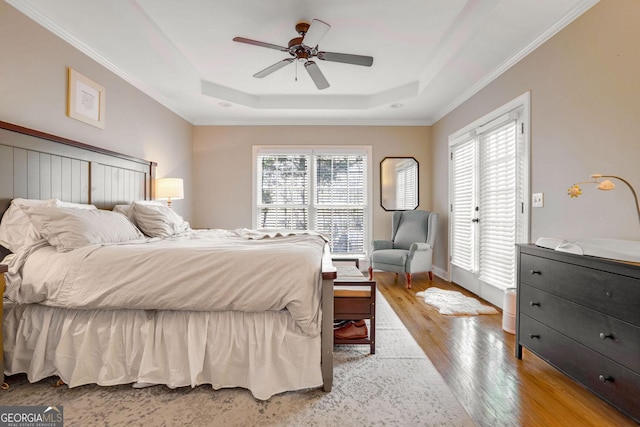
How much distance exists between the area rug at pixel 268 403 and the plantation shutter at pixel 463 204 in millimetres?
2366

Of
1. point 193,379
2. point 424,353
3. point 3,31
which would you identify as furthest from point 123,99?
point 424,353

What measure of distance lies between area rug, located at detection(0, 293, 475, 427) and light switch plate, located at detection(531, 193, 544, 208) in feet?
5.65

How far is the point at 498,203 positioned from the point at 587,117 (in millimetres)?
1251

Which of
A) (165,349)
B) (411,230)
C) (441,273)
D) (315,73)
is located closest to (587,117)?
(315,73)

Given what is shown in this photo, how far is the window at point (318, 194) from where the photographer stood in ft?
17.0

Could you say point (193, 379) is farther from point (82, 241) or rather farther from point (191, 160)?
point (191, 160)

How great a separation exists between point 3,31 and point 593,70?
13.3 ft

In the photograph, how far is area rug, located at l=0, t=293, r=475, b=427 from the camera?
153 centimetres

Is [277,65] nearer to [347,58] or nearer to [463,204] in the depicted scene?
[347,58]

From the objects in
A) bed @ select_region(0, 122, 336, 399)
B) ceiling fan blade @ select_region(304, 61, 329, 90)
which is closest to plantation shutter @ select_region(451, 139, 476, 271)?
ceiling fan blade @ select_region(304, 61, 329, 90)

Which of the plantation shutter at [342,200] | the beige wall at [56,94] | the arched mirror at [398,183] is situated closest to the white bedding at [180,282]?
the beige wall at [56,94]

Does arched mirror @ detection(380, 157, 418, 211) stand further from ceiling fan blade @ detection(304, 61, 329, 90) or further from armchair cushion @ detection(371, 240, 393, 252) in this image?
ceiling fan blade @ detection(304, 61, 329, 90)

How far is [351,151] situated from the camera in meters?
5.15

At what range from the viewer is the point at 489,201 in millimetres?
3438
